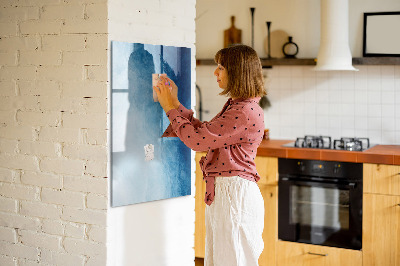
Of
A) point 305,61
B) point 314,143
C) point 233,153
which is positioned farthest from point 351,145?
point 233,153

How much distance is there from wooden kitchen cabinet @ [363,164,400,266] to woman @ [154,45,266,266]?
138 centimetres

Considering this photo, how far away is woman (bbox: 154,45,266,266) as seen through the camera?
2588mm

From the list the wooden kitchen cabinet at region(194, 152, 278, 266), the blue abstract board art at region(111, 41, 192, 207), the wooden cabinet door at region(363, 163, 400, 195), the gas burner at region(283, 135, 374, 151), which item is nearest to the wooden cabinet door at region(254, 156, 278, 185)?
the wooden kitchen cabinet at region(194, 152, 278, 266)

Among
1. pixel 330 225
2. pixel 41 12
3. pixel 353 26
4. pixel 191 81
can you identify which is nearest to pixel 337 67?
pixel 353 26

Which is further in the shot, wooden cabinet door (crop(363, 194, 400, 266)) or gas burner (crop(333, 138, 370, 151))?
gas burner (crop(333, 138, 370, 151))

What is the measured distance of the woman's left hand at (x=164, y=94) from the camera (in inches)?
109

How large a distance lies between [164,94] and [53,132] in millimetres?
582

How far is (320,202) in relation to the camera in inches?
159

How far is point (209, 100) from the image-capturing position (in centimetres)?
503

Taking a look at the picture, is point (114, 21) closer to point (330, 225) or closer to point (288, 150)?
point (288, 150)

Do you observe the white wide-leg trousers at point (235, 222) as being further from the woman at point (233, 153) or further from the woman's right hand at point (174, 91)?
the woman's right hand at point (174, 91)

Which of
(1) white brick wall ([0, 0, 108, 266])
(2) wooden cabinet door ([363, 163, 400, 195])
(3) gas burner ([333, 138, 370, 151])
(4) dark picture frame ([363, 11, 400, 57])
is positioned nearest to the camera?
(1) white brick wall ([0, 0, 108, 266])

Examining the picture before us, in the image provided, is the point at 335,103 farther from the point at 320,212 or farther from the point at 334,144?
the point at 320,212

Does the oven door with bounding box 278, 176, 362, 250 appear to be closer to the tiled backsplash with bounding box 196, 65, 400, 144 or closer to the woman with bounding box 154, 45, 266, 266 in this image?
the tiled backsplash with bounding box 196, 65, 400, 144
